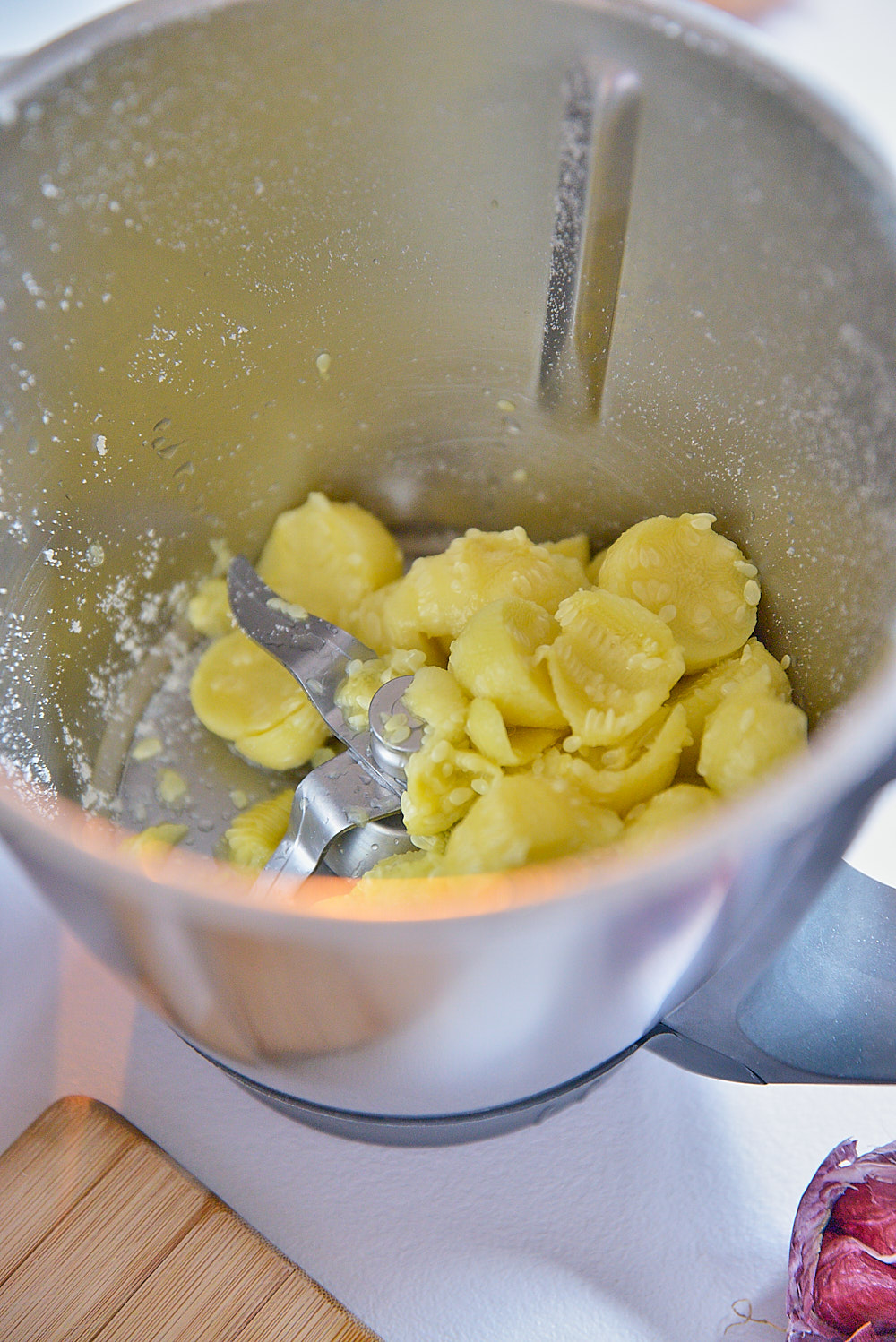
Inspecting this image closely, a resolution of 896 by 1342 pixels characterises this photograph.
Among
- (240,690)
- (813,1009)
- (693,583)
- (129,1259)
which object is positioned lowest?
(129,1259)

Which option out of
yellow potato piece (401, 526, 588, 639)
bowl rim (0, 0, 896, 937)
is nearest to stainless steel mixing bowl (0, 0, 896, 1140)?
bowl rim (0, 0, 896, 937)

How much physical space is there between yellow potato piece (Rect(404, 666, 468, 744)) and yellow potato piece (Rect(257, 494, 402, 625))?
0.53ft

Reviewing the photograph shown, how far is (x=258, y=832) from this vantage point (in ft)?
2.37

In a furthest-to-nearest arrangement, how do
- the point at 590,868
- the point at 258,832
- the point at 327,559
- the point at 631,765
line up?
the point at 327,559, the point at 258,832, the point at 631,765, the point at 590,868

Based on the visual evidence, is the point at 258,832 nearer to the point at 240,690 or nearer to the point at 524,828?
the point at 240,690

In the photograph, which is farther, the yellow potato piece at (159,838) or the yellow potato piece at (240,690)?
the yellow potato piece at (240,690)

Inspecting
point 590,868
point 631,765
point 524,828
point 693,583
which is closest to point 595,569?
point 693,583

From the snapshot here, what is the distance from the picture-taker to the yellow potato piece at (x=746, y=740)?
0.59m

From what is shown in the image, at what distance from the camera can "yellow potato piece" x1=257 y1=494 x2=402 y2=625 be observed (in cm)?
82

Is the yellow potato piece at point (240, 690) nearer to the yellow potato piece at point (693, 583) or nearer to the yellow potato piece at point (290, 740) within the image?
the yellow potato piece at point (290, 740)

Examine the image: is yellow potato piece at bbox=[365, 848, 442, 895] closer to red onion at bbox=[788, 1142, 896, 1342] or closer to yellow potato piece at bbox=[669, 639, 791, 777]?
yellow potato piece at bbox=[669, 639, 791, 777]

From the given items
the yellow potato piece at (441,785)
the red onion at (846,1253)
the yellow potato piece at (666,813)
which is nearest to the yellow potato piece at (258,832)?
the yellow potato piece at (441,785)

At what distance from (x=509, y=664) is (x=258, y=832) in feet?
0.72

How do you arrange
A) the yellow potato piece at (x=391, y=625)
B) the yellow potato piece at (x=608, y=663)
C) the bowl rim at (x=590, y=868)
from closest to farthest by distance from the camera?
the bowl rim at (x=590, y=868) → the yellow potato piece at (x=608, y=663) → the yellow potato piece at (x=391, y=625)
